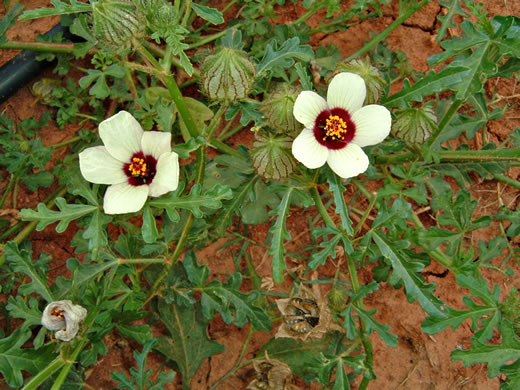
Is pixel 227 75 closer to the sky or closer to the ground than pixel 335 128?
closer to the sky

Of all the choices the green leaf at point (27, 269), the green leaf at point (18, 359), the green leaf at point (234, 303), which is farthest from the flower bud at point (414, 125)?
the green leaf at point (18, 359)

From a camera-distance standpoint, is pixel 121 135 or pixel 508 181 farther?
pixel 508 181

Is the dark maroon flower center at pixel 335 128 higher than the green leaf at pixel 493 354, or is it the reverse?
the dark maroon flower center at pixel 335 128

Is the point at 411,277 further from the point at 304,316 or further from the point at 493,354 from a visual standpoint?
the point at 304,316

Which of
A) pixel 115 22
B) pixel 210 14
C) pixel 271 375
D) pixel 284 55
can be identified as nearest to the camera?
pixel 115 22

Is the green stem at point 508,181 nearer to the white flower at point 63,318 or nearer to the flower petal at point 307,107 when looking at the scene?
the flower petal at point 307,107

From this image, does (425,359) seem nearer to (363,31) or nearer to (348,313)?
(348,313)

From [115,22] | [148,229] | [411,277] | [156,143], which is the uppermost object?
[115,22]

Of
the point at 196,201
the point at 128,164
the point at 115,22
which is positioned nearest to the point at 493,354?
the point at 196,201
